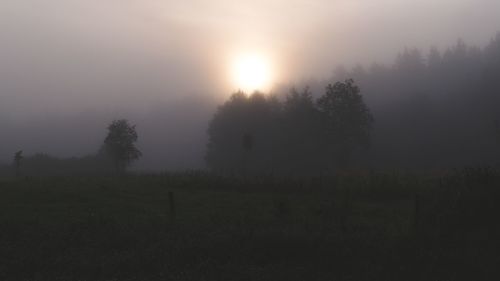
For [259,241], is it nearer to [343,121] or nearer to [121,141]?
[343,121]

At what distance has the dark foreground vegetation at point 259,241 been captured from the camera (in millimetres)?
14188

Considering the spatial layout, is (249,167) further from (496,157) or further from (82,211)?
(82,211)

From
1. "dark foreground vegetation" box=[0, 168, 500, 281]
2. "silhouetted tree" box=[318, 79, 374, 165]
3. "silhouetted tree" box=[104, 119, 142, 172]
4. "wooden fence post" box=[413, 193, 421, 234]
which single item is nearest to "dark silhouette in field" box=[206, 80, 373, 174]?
"silhouetted tree" box=[318, 79, 374, 165]

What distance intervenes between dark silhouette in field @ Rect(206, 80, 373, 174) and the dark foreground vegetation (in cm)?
5283

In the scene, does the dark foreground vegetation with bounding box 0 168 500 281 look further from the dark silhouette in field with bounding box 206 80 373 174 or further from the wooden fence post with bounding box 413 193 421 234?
the dark silhouette in field with bounding box 206 80 373 174

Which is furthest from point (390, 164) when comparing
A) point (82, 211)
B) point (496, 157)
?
point (82, 211)

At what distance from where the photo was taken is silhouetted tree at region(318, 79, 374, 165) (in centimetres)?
8762

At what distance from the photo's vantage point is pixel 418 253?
50.9 feet

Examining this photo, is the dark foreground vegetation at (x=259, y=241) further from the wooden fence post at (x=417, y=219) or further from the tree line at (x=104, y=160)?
the tree line at (x=104, y=160)

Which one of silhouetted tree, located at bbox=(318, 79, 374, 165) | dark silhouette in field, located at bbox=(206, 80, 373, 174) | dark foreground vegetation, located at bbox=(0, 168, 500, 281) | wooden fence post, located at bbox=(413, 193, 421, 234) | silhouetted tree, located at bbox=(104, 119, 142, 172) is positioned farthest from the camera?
silhouetted tree, located at bbox=(104, 119, 142, 172)

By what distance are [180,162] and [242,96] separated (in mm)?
59854

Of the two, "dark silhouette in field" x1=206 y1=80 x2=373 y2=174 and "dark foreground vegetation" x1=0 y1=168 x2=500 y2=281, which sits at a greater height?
"dark silhouette in field" x1=206 y1=80 x2=373 y2=174

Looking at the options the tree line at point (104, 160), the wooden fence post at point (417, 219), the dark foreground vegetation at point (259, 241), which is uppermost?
the tree line at point (104, 160)

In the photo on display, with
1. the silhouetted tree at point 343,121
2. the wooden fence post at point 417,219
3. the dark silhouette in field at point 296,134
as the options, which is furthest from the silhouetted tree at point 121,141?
the wooden fence post at point 417,219
